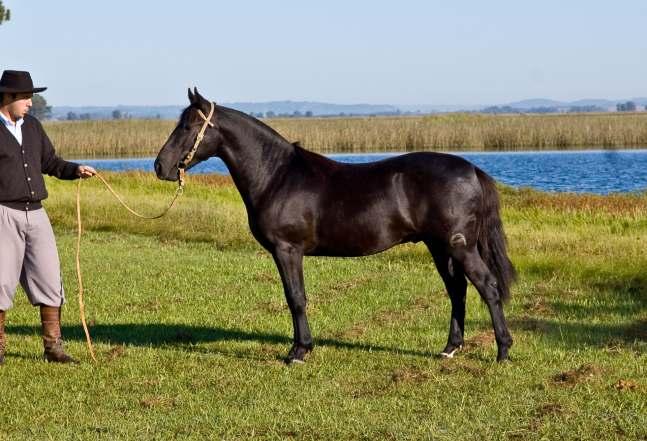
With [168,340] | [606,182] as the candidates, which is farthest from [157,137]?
[168,340]

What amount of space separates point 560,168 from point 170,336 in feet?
126

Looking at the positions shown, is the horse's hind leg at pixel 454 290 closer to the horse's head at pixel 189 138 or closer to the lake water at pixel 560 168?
the horse's head at pixel 189 138

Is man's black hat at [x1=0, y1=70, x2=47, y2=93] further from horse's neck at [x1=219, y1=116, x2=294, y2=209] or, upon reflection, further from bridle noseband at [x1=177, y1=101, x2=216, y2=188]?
horse's neck at [x1=219, y1=116, x2=294, y2=209]

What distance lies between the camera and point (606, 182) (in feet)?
129

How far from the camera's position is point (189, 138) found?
838 centimetres

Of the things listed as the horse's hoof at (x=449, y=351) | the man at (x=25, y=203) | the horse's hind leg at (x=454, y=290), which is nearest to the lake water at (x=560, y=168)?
the horse's hind leg at (x=454, y=290)

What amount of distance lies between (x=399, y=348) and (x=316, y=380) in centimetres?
148

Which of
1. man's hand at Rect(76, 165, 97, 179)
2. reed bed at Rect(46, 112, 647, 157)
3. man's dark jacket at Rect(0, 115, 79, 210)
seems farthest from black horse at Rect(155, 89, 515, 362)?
reed bed at Rect(46, 112, 647, 157)

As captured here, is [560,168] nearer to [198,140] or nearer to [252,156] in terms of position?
[252,156]

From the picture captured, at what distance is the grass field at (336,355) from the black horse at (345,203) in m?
0.76

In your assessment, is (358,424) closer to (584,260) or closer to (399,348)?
(399,348)

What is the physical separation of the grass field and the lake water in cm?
2157

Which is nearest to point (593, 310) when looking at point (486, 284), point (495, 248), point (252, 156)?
point (495, 248)

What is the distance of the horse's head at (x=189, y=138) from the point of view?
329 inches
